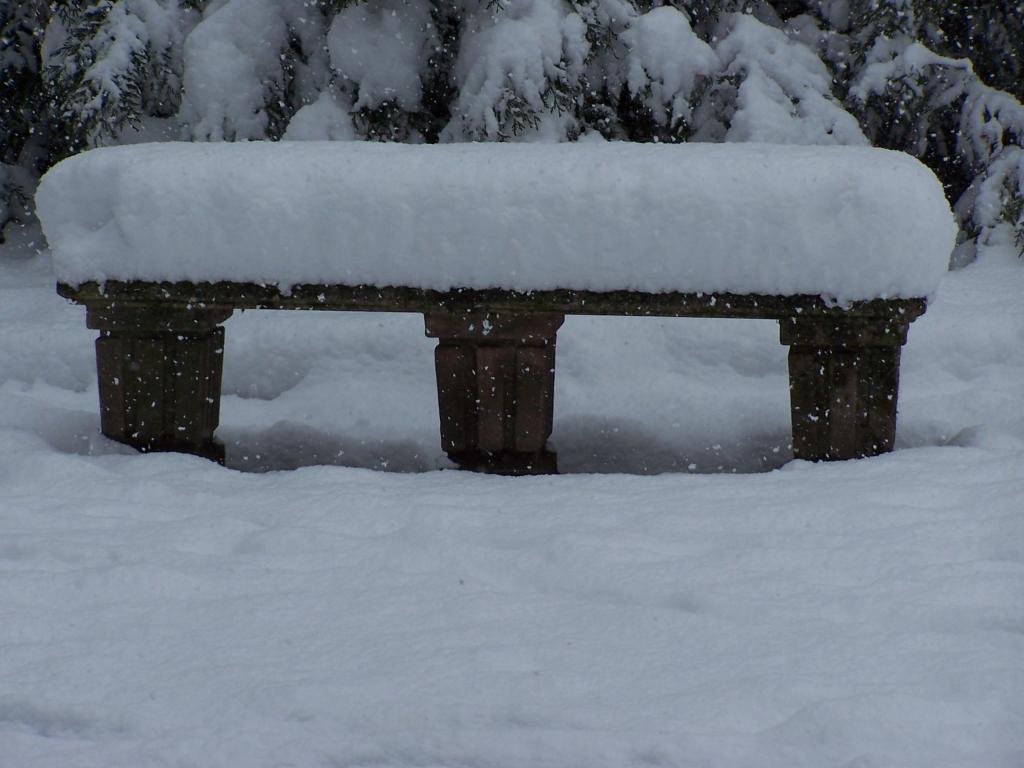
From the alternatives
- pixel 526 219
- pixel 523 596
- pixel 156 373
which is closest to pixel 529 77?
pixel 526 219

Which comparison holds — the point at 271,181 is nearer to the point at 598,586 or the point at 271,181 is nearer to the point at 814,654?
the point at 598,586

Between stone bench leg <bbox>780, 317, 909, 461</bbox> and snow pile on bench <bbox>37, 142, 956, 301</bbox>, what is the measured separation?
131mm

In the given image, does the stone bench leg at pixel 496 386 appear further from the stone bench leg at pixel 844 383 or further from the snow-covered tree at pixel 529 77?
the snow-covered tree at pixel 529 77

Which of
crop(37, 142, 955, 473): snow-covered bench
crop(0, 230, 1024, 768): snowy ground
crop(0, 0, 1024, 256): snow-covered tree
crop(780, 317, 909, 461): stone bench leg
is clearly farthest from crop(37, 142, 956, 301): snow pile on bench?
crop(0, 0, 1024, 256): snow-covered tree

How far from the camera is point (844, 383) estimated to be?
10.3ft

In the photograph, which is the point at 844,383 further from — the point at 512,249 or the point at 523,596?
the point at 523,596

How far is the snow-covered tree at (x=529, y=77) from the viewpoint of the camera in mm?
5395

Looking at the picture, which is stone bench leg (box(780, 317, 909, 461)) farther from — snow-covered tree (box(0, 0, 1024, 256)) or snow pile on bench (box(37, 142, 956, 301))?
snow-covered tree (box(0, 0, 1024, 256))

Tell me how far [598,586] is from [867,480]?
0.99 metres

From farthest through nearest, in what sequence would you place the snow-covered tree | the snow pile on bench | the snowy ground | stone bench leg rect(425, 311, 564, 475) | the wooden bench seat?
the snow-covered tree
stone bench leg rect(425, 311, 564, 475)
the wooden bench seat
the snow pile on bench
the snowy ground

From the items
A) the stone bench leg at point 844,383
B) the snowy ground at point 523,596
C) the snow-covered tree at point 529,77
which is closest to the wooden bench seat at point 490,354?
the stone bench leg at point 844,383

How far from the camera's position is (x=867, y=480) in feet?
9.36

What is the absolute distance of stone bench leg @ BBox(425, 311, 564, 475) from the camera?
317cm

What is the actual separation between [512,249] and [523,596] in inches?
45.4
